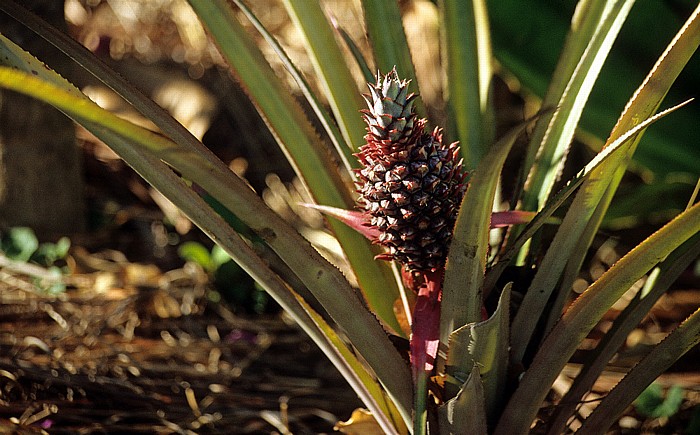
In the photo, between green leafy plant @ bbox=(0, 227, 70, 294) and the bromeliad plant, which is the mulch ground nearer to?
green leafy plant @ bbox=(0, 227, 70, 294)

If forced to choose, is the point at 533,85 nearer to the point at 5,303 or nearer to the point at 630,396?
the point at 630,396

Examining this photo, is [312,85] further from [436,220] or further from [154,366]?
[436,220]

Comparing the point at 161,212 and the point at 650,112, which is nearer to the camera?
the point at 650,112

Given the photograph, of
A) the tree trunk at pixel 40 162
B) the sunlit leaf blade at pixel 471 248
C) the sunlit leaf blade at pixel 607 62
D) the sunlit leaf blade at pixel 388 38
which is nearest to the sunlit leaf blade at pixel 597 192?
the sunlit leaf blade at pixel 471 248

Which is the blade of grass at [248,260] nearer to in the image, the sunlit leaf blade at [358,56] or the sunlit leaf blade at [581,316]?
the sunlit leaf blade at [581,316]

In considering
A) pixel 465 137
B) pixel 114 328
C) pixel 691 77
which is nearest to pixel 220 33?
pixel 465 137

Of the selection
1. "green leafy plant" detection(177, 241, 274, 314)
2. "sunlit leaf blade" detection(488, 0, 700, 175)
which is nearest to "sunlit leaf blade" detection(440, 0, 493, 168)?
"sunlit leaf blade" detection(488, 0, 700, 175)
